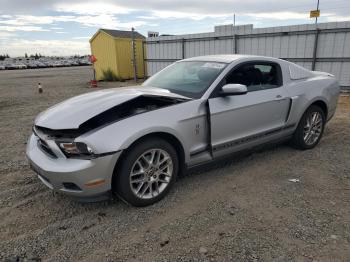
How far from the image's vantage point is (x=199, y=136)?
140 inches

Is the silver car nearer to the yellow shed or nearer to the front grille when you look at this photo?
the front grille

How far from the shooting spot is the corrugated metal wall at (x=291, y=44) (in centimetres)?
1056

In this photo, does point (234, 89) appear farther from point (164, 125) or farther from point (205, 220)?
point (205, 220)

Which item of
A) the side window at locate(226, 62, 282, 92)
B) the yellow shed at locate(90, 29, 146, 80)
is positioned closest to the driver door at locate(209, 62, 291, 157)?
the side window at locate(226, 62, 282, 92)

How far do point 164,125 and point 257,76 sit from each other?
183 cm

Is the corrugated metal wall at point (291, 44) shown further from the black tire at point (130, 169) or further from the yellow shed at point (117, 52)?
the black tire at point (130, 169)

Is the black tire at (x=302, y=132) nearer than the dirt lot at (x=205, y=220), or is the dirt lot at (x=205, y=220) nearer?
the dirt lot at (x=205, y=220)

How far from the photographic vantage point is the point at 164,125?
320cm

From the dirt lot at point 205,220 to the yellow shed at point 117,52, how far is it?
50.0ft

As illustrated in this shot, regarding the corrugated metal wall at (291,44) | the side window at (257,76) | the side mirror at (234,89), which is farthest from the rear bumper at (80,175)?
the corrugated metal wall at (291,44)

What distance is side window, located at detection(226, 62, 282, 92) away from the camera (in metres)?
4.03

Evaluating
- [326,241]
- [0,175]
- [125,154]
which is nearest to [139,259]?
[125,154]

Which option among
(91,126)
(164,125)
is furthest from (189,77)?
(91,126)

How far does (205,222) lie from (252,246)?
1.74ft
